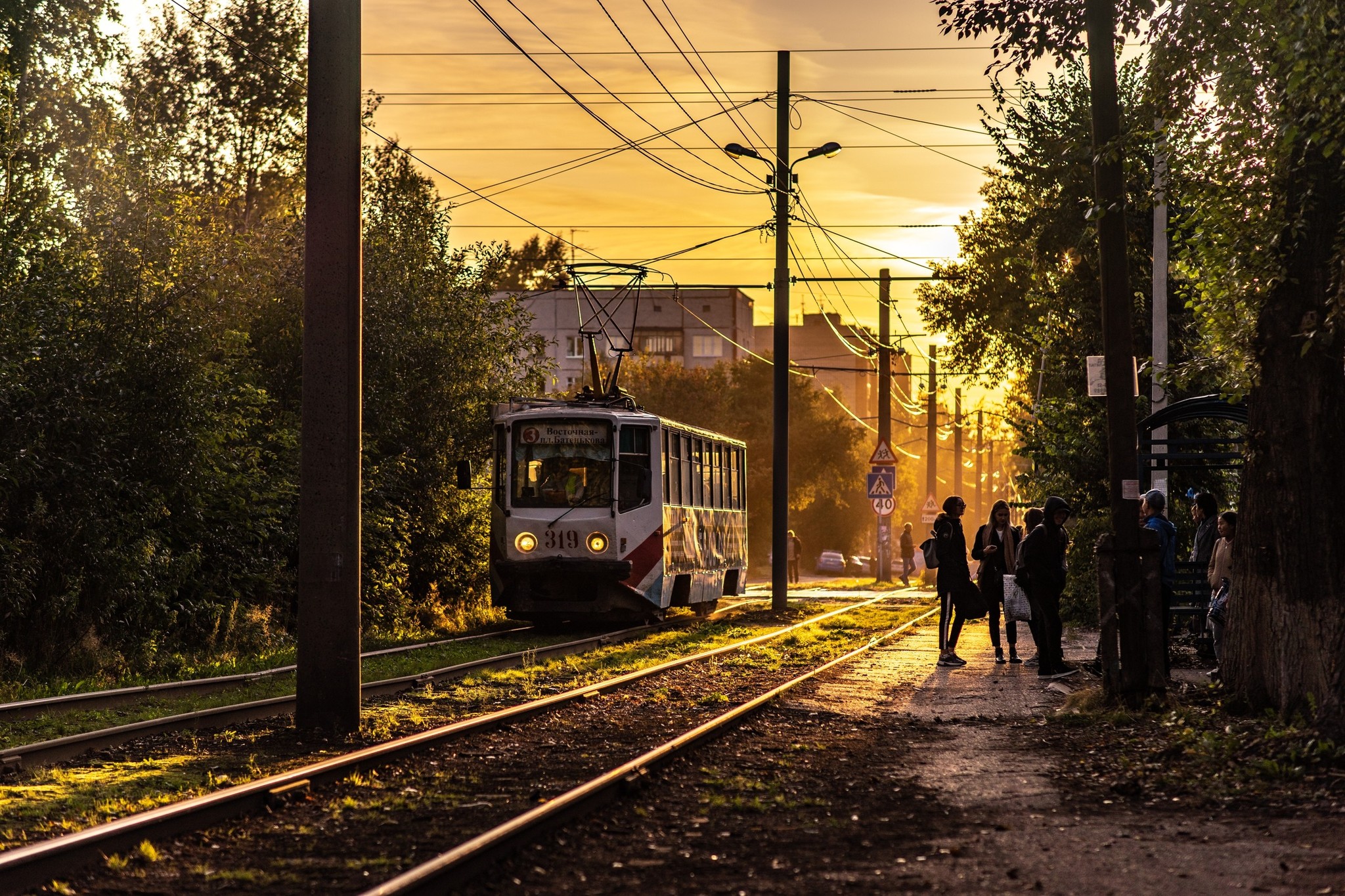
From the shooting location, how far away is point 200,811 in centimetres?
759

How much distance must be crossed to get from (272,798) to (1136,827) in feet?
14.6

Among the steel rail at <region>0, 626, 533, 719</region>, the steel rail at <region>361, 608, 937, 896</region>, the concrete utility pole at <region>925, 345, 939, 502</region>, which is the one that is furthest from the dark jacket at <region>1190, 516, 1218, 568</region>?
the concrete utility pole at <region>925, 345, 939, 502</region>

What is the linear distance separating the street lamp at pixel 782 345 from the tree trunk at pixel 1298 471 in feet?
57.6

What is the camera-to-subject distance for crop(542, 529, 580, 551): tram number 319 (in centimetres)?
2214

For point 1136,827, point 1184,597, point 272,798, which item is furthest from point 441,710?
point 1184,597

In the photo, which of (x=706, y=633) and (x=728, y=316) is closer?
(x=706, y=633)

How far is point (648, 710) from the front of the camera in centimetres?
1293

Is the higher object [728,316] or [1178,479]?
[728,316]

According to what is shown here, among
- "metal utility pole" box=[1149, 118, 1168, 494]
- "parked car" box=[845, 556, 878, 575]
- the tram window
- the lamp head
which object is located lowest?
"parked car" box=[845, 556, 878, 575]

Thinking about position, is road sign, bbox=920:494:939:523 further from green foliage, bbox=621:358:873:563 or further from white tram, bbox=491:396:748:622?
white tram, bbox=491:396:748:622

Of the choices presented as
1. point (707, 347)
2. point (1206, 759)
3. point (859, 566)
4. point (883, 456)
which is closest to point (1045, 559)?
point (1206, 759)

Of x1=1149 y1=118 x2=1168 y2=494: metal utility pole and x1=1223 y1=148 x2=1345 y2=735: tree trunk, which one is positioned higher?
x1=1149 y1=118 x2=1168 y2=494: metal utility pole

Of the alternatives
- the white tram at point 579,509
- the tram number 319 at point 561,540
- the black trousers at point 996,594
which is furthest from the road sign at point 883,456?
the black trousers at point 996,594

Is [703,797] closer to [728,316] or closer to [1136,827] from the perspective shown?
[1136,827]
